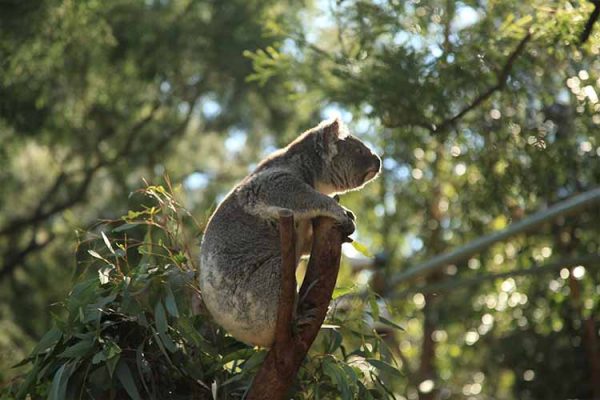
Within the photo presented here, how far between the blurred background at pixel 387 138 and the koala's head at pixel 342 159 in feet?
Result: 2.23

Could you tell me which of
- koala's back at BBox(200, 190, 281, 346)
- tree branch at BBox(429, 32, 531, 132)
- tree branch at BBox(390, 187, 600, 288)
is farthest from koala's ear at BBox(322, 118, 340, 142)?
tree branch at BBox(390, 187, 600, 288)

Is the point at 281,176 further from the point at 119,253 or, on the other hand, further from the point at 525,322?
the point at 525,322

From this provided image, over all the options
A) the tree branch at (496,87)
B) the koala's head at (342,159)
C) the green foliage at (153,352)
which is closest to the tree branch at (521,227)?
A: the tree branch at (496,87)

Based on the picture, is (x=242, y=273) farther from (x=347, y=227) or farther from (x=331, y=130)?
(x=331, y=130)

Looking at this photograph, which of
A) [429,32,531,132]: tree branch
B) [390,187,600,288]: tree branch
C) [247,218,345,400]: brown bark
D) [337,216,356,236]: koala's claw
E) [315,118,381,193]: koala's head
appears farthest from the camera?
[390,187,600,288]: tree branch

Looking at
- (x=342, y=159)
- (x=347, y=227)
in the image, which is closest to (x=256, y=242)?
(x=347, y=227)

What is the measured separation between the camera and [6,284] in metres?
11.1

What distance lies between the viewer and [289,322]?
3523 mm

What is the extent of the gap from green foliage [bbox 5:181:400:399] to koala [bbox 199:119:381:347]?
6.5 inches

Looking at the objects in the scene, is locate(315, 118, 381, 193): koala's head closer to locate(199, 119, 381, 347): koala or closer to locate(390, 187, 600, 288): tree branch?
locate(199, 119, 381, 347): koala

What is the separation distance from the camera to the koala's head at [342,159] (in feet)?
15.0

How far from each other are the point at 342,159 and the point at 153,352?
1.36 meters

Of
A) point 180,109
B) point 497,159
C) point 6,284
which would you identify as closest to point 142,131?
point 180,109

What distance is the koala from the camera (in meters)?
3.81
